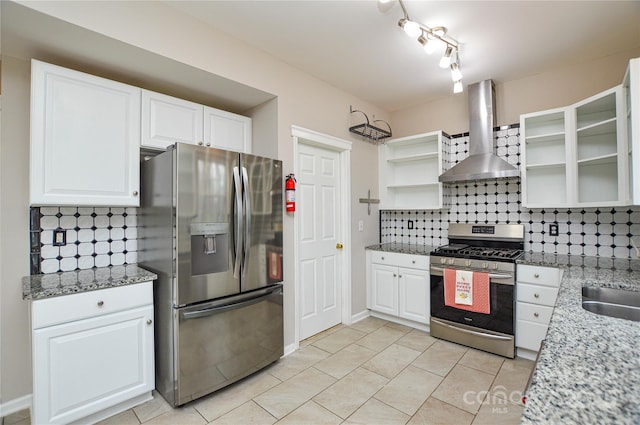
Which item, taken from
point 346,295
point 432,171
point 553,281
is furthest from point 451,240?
point 346,295

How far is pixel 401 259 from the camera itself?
3354mm

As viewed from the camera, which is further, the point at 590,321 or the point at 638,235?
the point at 638,235

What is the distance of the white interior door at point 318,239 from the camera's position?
3.05 m

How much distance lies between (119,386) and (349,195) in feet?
8.65

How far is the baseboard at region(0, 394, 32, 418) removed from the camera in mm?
1909

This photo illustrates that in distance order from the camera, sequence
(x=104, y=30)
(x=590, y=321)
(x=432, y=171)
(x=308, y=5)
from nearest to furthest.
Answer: (x=590, y=321) → (x=104, y=30) → (x=308, y=5) → (x=432, y=171)

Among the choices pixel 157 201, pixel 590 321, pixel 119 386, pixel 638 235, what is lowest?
pixel 119 386

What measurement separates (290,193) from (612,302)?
2.32 meters

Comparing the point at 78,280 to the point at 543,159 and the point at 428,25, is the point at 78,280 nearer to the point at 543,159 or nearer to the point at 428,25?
the point at 428,25

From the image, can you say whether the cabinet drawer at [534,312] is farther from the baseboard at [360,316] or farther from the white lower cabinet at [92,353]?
the white lower cabinet at [92,353]

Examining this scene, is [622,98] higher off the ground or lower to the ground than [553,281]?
higher

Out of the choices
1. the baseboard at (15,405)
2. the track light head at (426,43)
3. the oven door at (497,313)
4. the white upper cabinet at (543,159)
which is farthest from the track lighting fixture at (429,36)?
the baseboard at (15,405)

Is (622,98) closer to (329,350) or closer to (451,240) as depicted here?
(451,240)

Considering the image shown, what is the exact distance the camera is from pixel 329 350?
2.81m
